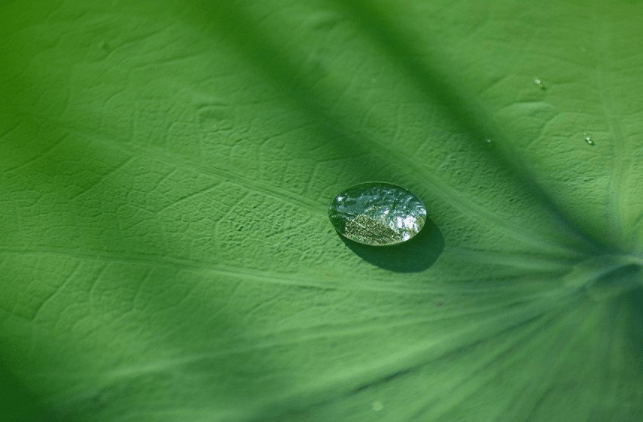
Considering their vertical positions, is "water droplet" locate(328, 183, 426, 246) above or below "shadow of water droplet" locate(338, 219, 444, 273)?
above

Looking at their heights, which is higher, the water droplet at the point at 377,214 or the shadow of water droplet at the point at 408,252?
the water droplet at the point at 377,214

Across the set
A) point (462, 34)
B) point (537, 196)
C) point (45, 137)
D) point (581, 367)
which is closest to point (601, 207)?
point (537, 196)

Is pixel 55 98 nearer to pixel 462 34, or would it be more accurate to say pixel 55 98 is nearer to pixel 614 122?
pixel 462 34
